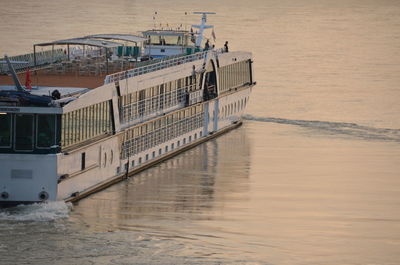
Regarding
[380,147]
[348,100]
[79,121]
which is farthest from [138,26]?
[79,121]

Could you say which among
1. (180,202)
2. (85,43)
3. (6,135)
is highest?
(85,43)

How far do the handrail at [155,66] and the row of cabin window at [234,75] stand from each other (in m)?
2.47

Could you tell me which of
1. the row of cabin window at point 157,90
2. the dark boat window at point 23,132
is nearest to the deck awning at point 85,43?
the row of cabin window at point 157,90

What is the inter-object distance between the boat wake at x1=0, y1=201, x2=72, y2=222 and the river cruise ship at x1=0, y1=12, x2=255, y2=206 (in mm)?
245

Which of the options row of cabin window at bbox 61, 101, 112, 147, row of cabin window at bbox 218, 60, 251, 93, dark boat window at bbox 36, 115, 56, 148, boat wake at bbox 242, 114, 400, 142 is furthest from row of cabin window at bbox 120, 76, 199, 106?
boat wake at bbox 242, 114, 400, 142

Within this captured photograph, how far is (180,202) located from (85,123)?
162 inches

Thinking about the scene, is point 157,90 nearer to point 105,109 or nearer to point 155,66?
point 155,66

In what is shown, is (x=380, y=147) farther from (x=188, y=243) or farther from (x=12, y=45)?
(x=12, y=45)

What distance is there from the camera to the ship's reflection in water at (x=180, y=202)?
45250 mm

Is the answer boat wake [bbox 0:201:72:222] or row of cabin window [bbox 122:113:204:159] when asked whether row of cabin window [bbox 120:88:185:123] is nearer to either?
row of cabin window [bbox 122:113:204:159]

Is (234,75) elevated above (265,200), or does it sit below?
above

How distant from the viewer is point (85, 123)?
49.2 m

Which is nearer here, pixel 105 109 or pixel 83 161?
pixel 83 161

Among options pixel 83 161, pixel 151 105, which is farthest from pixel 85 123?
pixel 151 105
